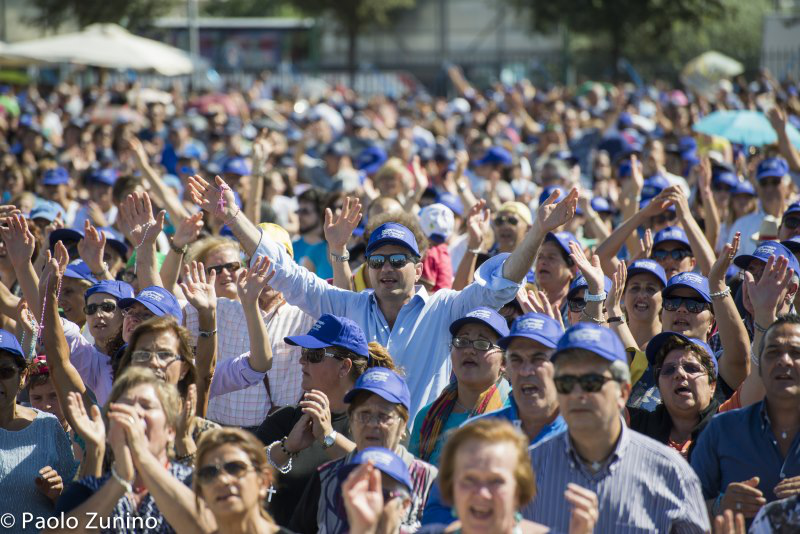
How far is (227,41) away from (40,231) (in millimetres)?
35609

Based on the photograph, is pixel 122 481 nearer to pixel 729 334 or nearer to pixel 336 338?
pixel 336 338

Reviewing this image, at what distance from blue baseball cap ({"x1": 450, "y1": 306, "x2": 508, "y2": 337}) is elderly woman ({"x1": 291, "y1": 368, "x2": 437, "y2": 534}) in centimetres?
60

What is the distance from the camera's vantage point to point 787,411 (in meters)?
4.87

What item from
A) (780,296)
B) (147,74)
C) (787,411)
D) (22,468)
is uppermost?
(147,74)

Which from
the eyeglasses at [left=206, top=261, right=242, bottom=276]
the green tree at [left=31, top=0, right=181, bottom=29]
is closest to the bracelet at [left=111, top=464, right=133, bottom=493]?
the eyeglasses at [left=206, top=261, right=242, bottom=276]

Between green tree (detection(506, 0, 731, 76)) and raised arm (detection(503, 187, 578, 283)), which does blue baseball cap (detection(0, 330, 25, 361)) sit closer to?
raised arm (detection(503, 187, 578, 283))

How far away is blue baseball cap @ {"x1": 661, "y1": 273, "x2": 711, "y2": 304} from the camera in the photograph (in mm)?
6387

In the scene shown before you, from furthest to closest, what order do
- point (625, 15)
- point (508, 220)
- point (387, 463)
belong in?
1. point (625, 15)
2. point (508, 220)
3. point (387, 463)

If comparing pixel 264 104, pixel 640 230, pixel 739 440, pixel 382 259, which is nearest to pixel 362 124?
pixel 264 104

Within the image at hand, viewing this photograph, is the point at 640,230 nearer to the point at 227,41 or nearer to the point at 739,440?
the point at 739,440

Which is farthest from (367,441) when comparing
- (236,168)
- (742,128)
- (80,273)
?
(742,128)

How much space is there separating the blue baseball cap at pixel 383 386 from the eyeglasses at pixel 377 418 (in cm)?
7

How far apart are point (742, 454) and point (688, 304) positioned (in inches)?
66.3

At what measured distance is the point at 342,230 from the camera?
22.7 ft
